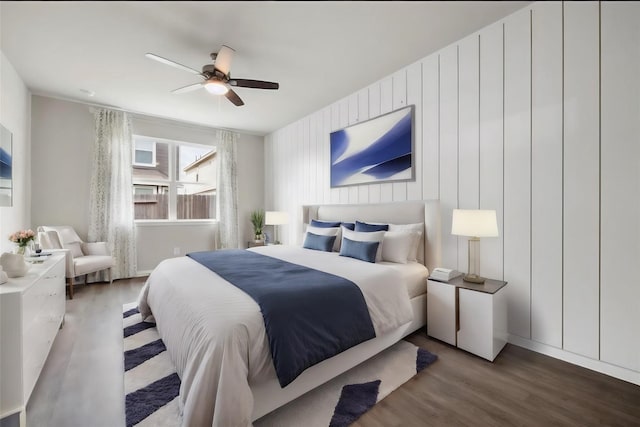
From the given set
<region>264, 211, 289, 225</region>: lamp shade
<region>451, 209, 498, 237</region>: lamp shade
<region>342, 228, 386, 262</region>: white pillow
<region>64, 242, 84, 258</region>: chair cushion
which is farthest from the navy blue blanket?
<region>64, 242, 84, 258</region>: chair cushion

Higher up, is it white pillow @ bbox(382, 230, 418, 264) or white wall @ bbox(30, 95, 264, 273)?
white wall @ bbox(30, 95, 264, 273)

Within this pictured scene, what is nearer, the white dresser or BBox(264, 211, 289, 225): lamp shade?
the white dresser

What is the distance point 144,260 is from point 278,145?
10.1ft

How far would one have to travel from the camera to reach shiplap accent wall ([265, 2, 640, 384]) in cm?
185

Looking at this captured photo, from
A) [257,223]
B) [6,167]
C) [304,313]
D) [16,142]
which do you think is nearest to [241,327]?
[304,313]

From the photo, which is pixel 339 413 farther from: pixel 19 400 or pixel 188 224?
pixel 188 224

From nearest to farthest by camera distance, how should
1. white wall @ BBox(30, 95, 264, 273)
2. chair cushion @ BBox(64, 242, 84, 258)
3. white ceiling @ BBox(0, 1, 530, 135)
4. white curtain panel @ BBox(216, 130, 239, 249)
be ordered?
white ceiling @ BBox(0, 1, 530, 135) → chair cushion @ BBox(64, 242, 84, 258) → white wall @ BBox(30, 95, 264, 273) → white curtain panel @ BBox(216, 130, 239, 249)

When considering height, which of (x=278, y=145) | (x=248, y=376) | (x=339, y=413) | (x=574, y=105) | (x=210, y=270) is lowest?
(x=339, y=413)

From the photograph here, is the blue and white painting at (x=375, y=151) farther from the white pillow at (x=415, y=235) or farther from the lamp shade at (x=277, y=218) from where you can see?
the lamp shade at (x=277, y=218)

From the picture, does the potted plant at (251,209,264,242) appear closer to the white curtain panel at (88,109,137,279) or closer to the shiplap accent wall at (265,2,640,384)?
the white curtain panel at (88,109,137,279)

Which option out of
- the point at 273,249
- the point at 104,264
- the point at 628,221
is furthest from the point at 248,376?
the point at 104,264

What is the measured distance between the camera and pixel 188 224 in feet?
16.6

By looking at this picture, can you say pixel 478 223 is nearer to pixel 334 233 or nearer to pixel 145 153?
pixel 334 233

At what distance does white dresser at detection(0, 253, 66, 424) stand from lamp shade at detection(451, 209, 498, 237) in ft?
9.28
